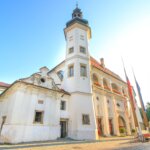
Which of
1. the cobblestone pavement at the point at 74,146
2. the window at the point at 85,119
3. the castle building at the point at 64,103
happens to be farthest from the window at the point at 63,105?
the cobblestone pavement at the point at 74,146

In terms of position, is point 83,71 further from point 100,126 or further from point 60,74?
point 100,126

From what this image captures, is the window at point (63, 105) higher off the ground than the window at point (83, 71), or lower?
lower

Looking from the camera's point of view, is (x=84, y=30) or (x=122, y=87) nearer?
(x=84, y=30)

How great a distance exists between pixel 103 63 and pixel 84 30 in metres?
13.4

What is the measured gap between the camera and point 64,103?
63.1ft

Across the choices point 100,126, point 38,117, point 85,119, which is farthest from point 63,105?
point 100,126

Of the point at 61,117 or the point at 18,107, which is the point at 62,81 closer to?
the point at 61,117

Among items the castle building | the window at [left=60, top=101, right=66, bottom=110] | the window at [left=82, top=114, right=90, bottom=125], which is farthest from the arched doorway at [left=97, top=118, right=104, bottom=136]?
the window at [left=60, top=101, right=66, bottom=110]

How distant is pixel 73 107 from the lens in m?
18.9

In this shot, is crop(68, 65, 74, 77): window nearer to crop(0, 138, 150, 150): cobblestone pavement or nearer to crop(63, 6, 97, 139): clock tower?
crop(63, 6, 97, 139): clock tower

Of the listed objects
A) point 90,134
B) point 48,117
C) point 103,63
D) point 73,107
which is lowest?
point 90,134

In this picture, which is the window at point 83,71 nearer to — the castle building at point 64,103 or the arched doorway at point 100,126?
the castle building at point 64,103

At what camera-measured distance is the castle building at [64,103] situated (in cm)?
1457

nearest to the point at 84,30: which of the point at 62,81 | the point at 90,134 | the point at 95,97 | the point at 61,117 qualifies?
the point at 62,81
